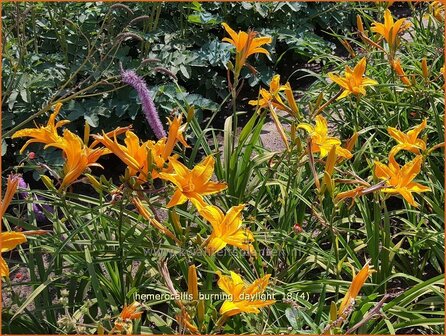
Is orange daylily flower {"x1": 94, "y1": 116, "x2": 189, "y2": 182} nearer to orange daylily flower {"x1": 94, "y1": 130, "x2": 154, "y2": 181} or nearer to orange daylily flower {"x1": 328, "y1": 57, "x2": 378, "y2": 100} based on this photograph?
orange daylily flower {"x1": 94, "y1": 130, "x2": 154, "y2": 181}

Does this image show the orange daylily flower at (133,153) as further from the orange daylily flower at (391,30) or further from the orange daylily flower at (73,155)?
the orange daylily flower at (391,30)

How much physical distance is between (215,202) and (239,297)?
3.44 feet

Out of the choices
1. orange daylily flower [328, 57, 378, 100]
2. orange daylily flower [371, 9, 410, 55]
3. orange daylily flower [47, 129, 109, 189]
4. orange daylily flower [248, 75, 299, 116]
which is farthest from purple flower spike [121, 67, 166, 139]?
orange daylily flower [371, 9, 410, 55]

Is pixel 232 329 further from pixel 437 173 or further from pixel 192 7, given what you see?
pixel 192 7

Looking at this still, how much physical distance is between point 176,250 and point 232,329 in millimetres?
302

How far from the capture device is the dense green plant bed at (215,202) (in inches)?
65.7

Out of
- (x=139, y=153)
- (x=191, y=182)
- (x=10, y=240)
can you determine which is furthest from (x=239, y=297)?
(x=10, y=240)

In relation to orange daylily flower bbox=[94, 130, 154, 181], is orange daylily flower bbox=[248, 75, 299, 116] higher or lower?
lower

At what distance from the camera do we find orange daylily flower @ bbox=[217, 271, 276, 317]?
1487 mm

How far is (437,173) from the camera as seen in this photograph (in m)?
2.68

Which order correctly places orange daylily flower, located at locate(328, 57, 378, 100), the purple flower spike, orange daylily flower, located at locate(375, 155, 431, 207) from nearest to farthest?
orange daylily flower, located at locate(375, 155, 431, 207), the purple flower spike, orange daylily flower, located at locate(328, 57, 378, 100)

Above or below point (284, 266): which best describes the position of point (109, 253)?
above

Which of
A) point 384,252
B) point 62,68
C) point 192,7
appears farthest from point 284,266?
point 192,7

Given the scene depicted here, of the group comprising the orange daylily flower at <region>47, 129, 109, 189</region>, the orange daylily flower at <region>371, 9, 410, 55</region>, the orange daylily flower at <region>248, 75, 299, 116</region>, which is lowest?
the orange daylily flower at <region>248, 75, 299, 116</region>
